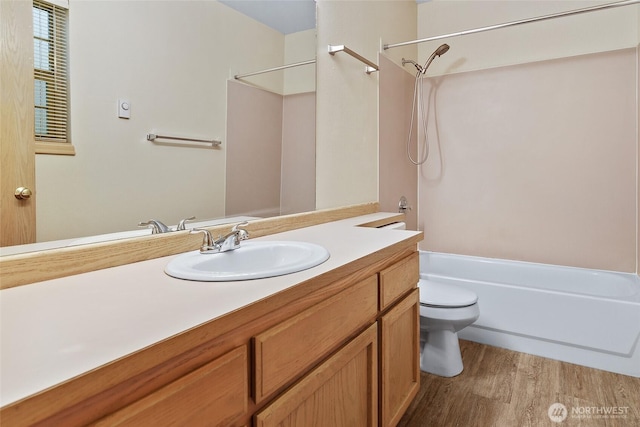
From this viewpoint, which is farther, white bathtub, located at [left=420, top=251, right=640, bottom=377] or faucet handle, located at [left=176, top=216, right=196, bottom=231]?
white bathtub, located at [left=420, top=251, right=640, bottom=377]

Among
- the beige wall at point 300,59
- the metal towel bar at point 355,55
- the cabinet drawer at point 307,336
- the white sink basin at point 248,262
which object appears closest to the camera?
the cabinet drawer at point 307,336

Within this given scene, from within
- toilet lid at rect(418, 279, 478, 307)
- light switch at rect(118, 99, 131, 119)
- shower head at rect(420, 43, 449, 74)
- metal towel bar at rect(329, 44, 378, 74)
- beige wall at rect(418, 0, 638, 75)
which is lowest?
toilet lid at rect(418, 279, 478, 307)

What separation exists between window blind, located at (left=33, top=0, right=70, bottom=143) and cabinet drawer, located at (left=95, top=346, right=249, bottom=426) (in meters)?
0.72

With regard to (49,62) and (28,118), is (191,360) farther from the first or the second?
(49,62)

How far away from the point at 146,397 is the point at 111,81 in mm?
874

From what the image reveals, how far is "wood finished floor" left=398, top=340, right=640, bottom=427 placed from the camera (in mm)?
1657

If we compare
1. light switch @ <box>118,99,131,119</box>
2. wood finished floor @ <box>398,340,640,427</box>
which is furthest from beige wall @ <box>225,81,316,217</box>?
wood finished floor @ <box>398,340,640,427</box>

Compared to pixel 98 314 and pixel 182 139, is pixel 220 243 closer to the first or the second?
pixel 182 139

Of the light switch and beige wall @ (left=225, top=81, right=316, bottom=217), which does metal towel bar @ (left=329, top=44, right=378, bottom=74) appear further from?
the light switch

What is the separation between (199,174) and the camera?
134 cm

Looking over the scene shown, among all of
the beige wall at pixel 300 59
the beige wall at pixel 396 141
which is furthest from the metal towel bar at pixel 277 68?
the beige wall at pixel 396 141

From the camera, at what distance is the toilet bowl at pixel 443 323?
1957mm

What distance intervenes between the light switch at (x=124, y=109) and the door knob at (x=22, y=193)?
31 cm

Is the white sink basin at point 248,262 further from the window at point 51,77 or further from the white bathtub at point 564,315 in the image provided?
the white bathtub at point 564,315
